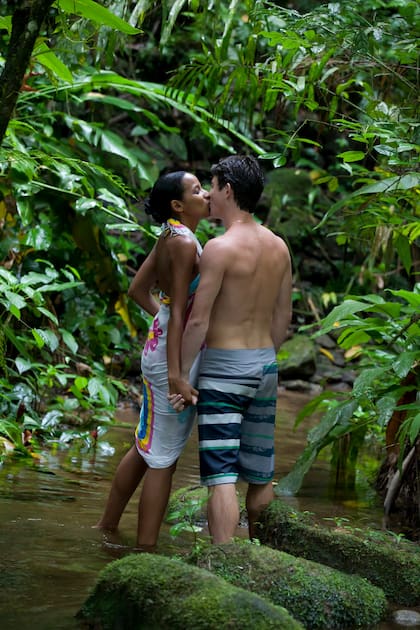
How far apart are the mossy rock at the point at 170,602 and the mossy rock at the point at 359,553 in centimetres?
92

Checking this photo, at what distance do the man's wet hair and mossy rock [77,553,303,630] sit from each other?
157 cm

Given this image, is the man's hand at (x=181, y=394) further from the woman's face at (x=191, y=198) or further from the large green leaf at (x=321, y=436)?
the large green leaf at (x=321, y=436)

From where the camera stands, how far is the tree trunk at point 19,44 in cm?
232

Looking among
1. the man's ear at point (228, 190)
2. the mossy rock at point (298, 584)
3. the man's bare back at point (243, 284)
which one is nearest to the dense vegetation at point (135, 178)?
the man's ear at point (228, 190)

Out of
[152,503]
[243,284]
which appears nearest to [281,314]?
[243,284]

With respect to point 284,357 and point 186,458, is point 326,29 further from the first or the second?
point 284,357

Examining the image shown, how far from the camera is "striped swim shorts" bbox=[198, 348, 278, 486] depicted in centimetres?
362

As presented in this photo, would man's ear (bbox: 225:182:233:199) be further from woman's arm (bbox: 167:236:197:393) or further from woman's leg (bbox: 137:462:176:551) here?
woman's leg (bbox: 137:462:176:551)

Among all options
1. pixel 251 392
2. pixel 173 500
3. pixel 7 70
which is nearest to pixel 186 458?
pixel 173 500

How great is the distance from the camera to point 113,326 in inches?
294

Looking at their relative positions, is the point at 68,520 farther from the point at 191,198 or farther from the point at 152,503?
the point at 191,198

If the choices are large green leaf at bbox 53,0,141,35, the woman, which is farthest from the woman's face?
large green leaf at bbox 53,0,141,35

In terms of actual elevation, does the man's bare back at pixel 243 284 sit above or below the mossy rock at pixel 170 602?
above

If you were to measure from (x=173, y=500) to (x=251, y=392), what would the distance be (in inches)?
51.7
